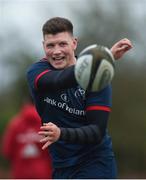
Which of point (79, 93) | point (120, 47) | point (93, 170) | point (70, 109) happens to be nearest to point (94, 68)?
point (120, 47)

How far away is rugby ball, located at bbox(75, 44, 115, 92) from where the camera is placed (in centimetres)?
640

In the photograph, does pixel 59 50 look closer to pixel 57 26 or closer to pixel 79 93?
pixel 57 26

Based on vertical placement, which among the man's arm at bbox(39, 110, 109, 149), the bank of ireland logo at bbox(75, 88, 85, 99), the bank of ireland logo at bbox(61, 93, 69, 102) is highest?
the bank of ireland logo at bbox(75, 88, 85, 99)

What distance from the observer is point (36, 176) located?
13.7 meters

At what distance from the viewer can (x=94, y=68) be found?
6.41 meters

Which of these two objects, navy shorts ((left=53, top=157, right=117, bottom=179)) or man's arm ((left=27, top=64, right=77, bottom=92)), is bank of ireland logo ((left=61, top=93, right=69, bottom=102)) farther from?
navy shorts ((left=53, top=157, right=117, bottom=179))

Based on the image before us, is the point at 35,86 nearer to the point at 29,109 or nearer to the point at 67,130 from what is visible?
the point at 67,130

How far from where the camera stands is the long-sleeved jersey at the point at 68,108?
22.8 ft

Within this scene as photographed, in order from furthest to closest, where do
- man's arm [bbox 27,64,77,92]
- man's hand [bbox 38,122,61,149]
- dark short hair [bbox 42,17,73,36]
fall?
dark short hair [bbox 42,17,73,36] → man's arm [bbox 27,64,77,92] → man's hand [bbox 38,122,61,149]

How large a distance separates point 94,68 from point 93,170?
1286 millimetres

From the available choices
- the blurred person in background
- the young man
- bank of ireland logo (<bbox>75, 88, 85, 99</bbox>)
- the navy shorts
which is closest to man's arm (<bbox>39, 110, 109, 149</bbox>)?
the young man

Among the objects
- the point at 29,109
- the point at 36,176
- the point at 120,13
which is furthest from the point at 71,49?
the point at 120,13

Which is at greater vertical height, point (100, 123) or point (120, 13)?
point (100, 123)

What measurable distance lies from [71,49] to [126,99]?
44.7 ft
